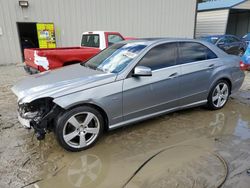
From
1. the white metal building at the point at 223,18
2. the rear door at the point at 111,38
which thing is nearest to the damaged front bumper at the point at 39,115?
the rear door at the point at 111,38

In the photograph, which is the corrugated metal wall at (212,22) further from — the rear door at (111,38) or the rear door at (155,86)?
the rear door at (155,86)

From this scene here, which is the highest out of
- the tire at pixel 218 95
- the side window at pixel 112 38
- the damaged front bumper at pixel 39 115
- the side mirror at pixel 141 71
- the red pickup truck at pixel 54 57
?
the side window at pixel 112 38

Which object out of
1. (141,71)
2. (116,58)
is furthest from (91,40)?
(141,71)

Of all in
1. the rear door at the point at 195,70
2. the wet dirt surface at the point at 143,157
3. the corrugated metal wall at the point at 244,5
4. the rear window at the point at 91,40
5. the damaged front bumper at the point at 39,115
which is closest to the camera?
the wet dirt surface at the point at 143,157

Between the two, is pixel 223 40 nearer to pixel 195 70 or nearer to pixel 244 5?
pixel 244 5

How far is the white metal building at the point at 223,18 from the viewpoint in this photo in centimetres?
2032

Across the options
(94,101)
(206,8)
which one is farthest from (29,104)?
(206,8)

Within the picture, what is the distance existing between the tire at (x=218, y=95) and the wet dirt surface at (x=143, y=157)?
1.42 ft

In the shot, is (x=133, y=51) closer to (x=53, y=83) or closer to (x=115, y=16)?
(x=53, y=83)

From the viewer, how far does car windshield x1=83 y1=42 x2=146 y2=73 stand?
351 cm

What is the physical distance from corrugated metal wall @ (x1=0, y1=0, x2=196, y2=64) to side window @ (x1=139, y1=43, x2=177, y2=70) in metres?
10.2

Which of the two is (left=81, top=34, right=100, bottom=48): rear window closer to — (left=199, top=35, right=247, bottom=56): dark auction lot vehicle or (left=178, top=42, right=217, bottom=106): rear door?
(left=178, top=42, right=217, bottom=106): rear door

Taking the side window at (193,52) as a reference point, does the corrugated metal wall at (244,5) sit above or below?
above

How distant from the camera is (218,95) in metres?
4.57
